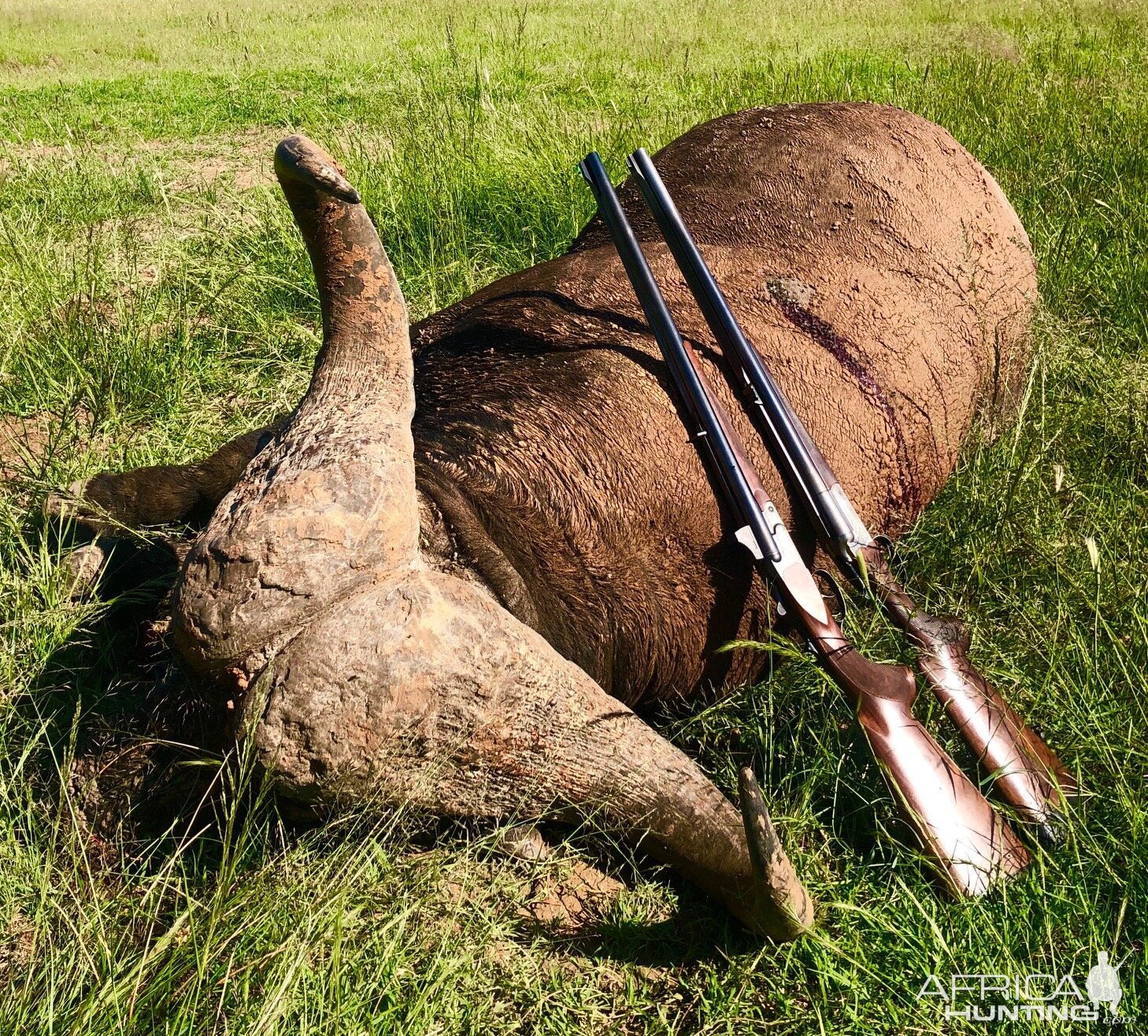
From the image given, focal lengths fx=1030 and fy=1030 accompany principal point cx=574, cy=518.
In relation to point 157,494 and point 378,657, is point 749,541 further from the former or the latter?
point 157,494

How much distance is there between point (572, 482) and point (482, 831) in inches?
34.2

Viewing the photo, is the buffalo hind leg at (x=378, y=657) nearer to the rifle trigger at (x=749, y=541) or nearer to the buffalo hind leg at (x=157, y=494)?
the rifle trigger at (x=749, y=541)

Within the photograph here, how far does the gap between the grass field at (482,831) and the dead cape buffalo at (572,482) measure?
10.5 inches

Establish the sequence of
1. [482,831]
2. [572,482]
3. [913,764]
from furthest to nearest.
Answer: [572,482] < [913,764] < [482,831]

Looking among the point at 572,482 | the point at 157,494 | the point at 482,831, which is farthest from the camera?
the point at 157,494

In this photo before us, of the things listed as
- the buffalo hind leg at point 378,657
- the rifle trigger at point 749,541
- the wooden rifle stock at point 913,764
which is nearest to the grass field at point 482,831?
the wooden rifle stock at point 913,764

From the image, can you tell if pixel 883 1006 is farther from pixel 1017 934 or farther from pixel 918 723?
pixel 918 723

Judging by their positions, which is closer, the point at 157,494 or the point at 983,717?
the point at 983,717

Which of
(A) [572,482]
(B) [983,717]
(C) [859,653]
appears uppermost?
(A) [572,482]

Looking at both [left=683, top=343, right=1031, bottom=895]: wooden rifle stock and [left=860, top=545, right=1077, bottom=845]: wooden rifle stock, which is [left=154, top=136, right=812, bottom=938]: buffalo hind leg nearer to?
[left=683, top=343, right=1031, bottom=895]: wooden rifle stock

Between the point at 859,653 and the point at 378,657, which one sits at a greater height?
the point at 378,657

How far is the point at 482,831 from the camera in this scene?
7.20ft

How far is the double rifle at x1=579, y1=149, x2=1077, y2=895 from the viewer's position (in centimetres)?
238

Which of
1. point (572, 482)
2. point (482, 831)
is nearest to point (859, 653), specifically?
point (572, 482)
